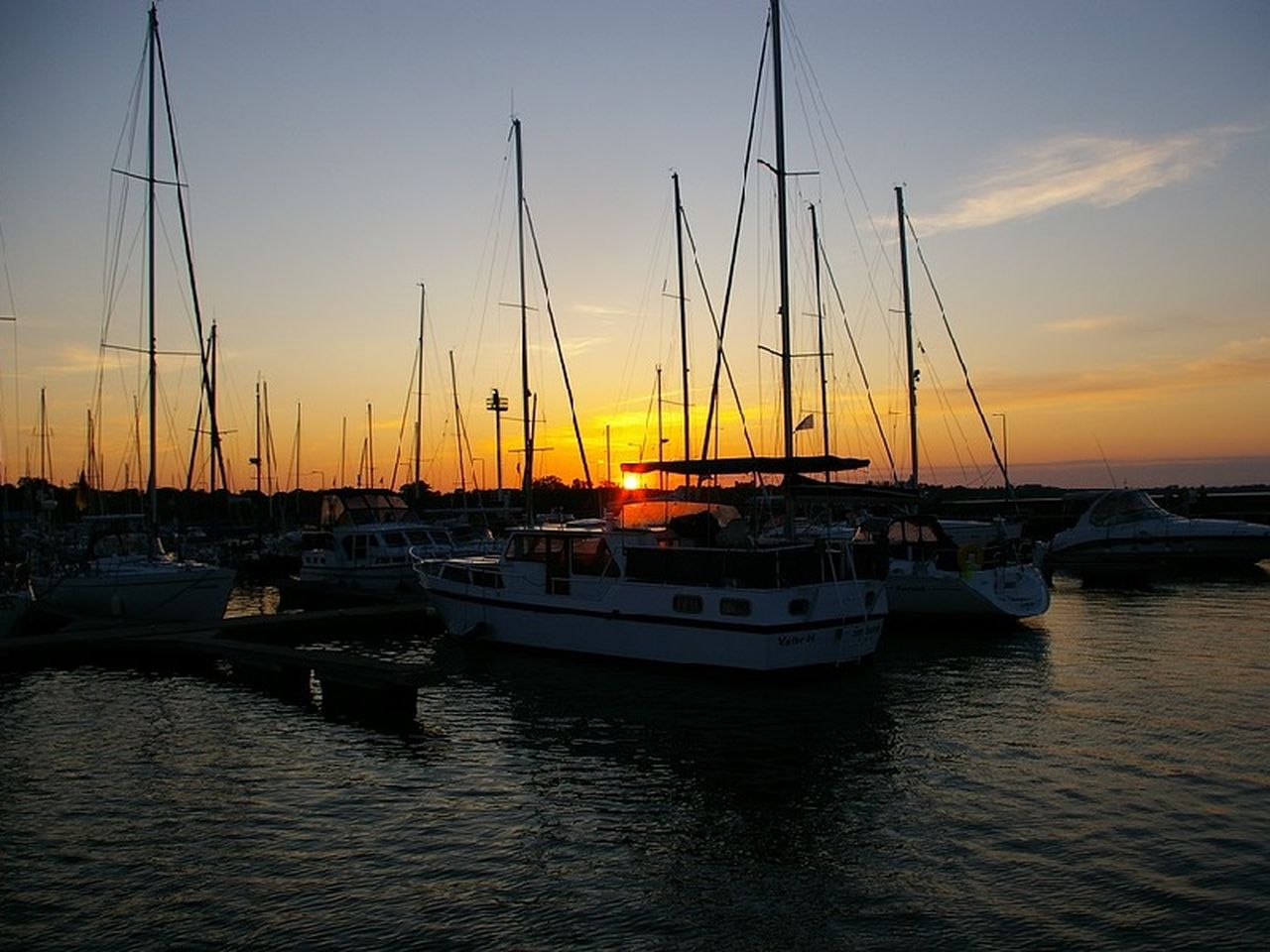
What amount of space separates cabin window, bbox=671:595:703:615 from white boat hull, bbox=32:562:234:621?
45.1 ft

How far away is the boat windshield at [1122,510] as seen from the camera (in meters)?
45.6

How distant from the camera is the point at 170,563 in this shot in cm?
3012

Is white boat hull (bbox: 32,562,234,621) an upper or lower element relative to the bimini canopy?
lower

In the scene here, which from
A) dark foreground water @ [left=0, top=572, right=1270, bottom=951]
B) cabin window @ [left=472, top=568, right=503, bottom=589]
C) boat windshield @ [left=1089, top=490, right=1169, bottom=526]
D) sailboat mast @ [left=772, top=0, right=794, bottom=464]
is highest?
sailboat mast @ [left=772, top=0, right=794, bottom=464]

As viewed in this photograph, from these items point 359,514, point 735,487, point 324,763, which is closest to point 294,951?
point 324,763

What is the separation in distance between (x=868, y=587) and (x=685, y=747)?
7.07 metres

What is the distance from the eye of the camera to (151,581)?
1130 inches

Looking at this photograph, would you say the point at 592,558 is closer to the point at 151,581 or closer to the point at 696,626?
the point at 696,626

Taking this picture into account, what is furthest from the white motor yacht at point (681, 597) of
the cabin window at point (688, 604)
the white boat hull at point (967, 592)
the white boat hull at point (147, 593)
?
the white boat hull at point (147, 593)

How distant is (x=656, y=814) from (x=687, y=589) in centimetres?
868

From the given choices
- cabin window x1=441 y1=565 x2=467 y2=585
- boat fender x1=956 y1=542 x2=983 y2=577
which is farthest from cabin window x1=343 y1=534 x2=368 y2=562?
boat fender x1=956 y1=542 x2=983 y2=577

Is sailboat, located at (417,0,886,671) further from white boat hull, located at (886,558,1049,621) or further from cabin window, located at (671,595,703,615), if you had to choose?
white boat hull, located at (886,558,1049,621)

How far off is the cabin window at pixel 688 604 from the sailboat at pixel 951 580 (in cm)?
905

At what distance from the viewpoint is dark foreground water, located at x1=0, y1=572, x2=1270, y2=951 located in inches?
396
